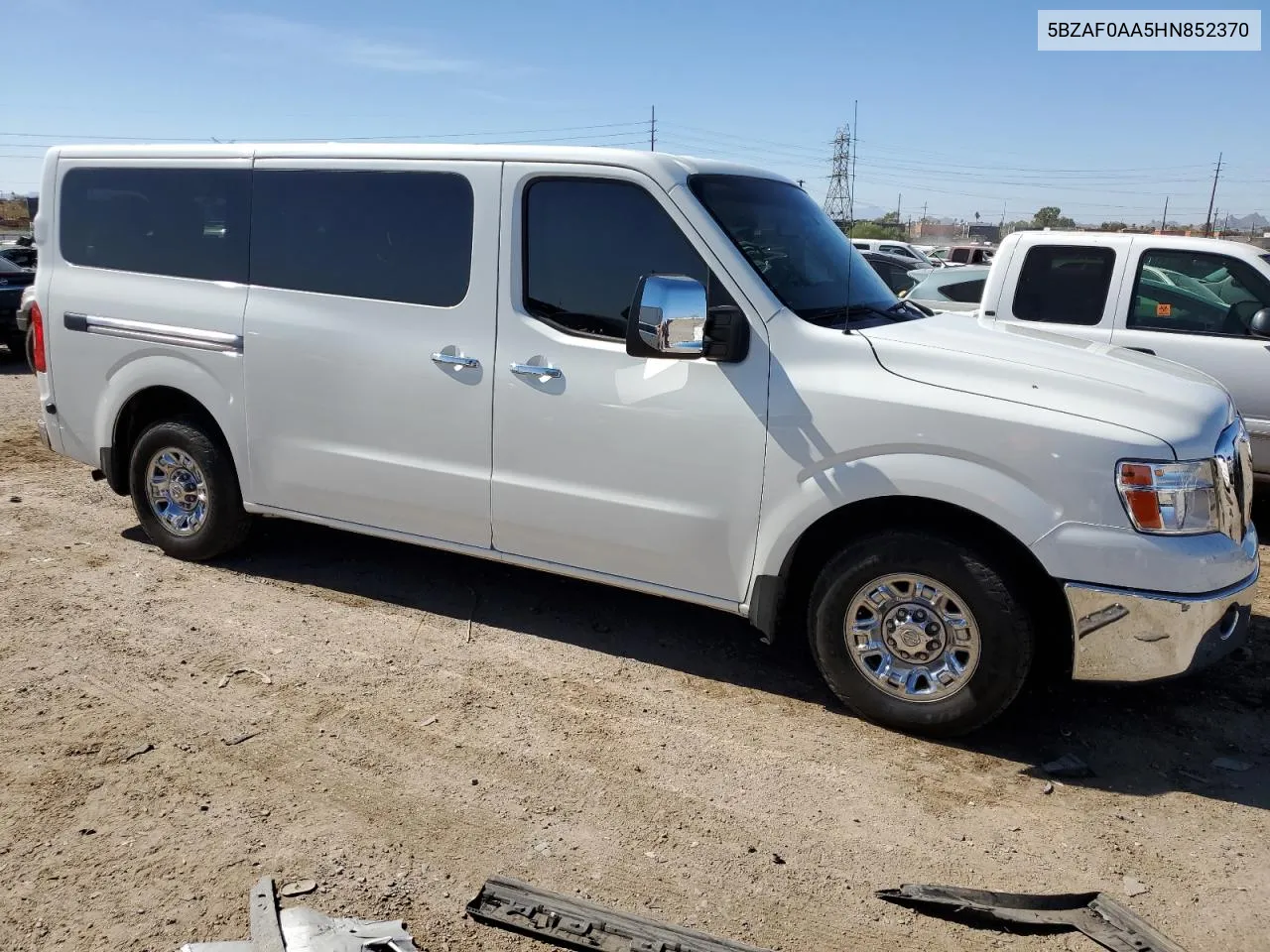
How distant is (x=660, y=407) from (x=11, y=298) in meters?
13.0

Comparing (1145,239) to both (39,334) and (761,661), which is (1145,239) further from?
(39,334)

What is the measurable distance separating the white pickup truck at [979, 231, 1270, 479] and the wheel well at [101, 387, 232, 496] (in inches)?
190

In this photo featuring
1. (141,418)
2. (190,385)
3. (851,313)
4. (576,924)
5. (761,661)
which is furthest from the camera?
(141,418)

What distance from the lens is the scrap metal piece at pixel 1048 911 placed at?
2.92 metres

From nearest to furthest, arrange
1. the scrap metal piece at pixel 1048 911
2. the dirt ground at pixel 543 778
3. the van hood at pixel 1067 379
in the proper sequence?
the scrap metal piece at pixel 1048 911 → the dirt ground at pixel 543 778 → the van hood at pixel 1067 379

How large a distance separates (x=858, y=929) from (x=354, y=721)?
2.07 m

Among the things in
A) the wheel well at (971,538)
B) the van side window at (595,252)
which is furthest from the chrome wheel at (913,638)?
the van side window at (595,252)

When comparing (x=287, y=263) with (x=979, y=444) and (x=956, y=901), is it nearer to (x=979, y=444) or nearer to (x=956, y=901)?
(x=979, y=444)

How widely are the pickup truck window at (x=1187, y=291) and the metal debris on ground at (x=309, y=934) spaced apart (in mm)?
5971

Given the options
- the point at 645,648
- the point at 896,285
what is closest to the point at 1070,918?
the point at 645,648

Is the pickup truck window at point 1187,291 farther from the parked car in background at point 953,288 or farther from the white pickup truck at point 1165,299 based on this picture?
the parked car in background at point 953,288

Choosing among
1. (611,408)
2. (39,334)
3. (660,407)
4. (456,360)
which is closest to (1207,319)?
(660,407)

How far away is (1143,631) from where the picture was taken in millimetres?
3607

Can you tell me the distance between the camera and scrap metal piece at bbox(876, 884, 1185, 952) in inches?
115
